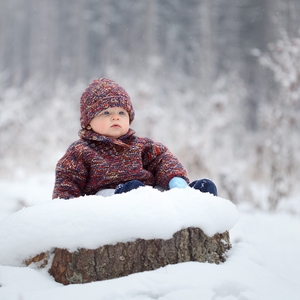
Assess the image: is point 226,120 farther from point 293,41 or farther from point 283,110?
point 293,41

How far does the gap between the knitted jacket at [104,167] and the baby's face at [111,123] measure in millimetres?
41

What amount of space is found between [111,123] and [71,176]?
0.38 m

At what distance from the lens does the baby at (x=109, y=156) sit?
6.19ft

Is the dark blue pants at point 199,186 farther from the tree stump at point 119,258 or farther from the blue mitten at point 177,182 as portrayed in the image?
the tree stump at point 119,258

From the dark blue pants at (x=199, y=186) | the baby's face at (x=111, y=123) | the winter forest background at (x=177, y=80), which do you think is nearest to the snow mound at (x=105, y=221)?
the dark blue pants at (x=199, y=186)

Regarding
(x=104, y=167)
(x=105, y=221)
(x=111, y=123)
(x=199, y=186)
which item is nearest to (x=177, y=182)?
(x=199, y=186)

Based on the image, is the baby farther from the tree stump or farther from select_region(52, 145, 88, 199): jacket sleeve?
the tree stump

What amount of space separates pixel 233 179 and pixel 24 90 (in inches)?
194

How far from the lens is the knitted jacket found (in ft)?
6.17

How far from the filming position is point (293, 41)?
414 cm

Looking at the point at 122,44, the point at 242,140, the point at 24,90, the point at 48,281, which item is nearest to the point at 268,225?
the point at 48,281

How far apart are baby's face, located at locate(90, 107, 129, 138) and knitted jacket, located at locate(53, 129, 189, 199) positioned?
41mm

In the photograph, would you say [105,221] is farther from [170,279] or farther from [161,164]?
[161,164]

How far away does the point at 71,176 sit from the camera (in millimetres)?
1882
